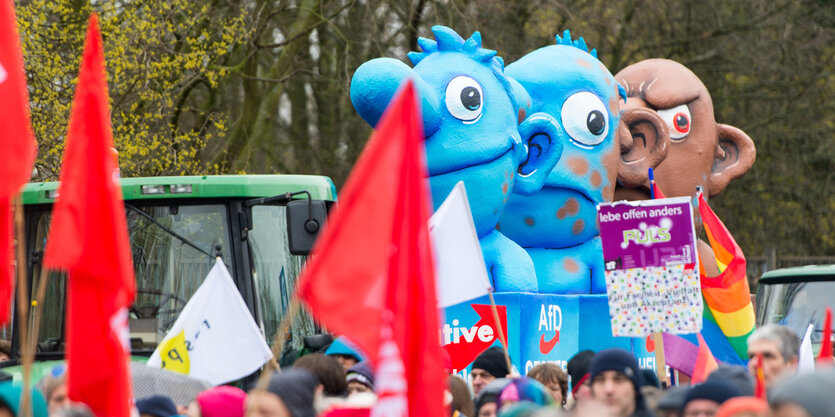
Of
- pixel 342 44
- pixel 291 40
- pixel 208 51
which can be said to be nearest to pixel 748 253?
pixel 342 44

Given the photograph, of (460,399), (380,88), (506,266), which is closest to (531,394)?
(460,399)

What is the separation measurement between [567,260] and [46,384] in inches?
265

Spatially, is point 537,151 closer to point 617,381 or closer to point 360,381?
point 360,381

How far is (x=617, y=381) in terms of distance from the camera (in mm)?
5418

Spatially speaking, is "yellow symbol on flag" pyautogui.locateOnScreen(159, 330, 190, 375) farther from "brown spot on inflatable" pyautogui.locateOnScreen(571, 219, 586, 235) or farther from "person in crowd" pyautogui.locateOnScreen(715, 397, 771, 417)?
"brown spot on inflatable" pyautogui.locateOnScreen(571, 219, 586, 235)

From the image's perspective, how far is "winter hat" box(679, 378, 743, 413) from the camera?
480 cm

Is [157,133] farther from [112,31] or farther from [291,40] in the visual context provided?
[291,40]

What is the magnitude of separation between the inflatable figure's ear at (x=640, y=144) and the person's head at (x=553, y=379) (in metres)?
5.85

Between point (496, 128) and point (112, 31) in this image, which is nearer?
point (496, 128)

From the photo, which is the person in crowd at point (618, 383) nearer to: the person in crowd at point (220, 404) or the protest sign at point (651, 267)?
the person in crowd at point (220, 404)

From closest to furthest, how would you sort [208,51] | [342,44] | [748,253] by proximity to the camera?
[208,51] → [342,44] → [748,253]

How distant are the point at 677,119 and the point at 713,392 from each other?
9.08 metres

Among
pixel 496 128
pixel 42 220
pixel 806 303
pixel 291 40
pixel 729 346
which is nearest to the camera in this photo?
pixel 42 220

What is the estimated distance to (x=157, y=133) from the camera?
13.5m
